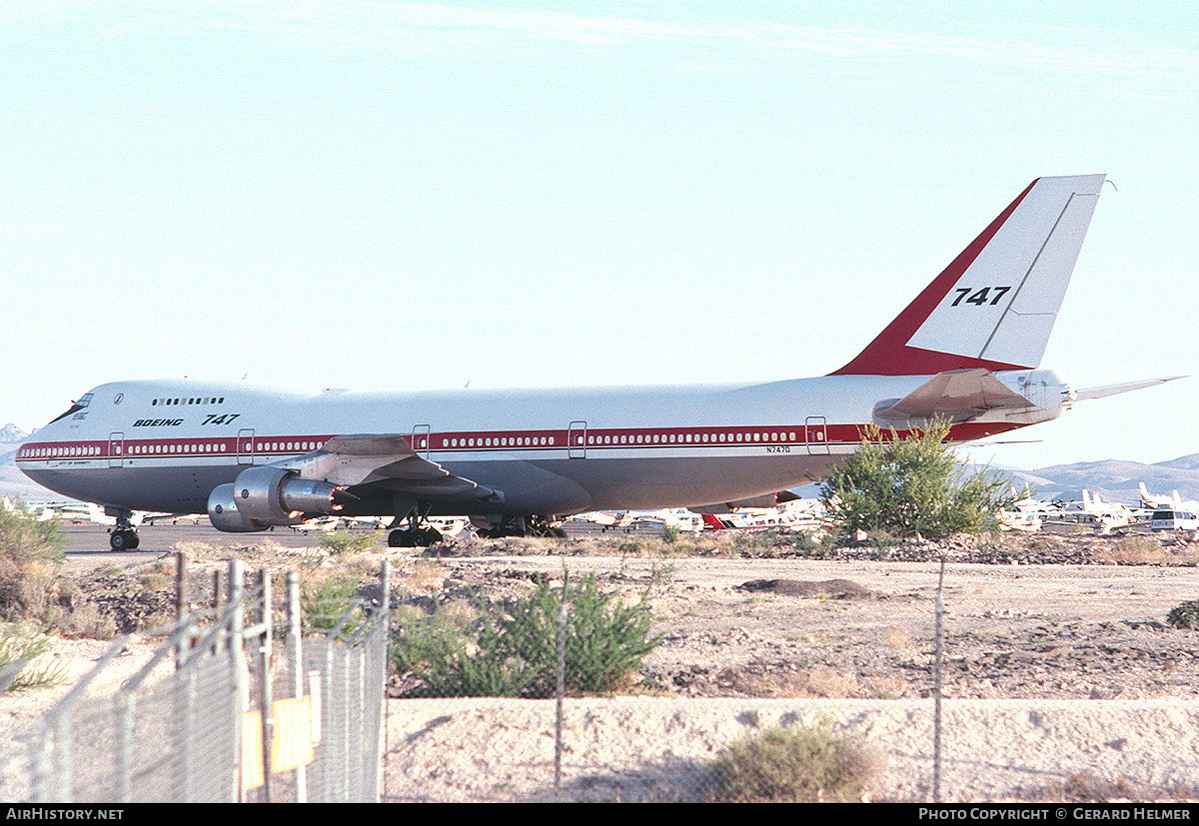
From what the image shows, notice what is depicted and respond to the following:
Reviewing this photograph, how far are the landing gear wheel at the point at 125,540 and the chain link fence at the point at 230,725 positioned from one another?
81.1 ft

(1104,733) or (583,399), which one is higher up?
(583,399)

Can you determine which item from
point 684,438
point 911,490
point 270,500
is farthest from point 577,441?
point 911,490

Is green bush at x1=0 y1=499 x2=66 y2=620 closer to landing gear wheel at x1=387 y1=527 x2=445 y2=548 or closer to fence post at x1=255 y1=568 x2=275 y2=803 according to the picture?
landing gear wheel at x1=387 y1=527 x2=445 y2=548

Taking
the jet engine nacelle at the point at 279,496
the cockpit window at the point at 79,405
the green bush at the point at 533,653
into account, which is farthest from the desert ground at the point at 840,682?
the cockpit window at the point at 79,405

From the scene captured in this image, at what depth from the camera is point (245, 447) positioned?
32469 mm

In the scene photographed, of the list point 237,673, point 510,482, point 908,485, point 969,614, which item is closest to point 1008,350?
point 908,485

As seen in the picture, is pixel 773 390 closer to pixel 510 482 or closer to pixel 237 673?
pixel 510 482

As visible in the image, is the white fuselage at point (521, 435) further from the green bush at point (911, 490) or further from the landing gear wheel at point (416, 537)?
the landing gear wheel at point (416, 537)

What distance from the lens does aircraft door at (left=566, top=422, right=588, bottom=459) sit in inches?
1186

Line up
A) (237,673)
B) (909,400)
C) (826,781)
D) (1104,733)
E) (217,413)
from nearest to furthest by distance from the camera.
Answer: (237,673), (826,781), (1104,733), (909,400), (217,413)

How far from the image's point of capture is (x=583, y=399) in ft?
100
